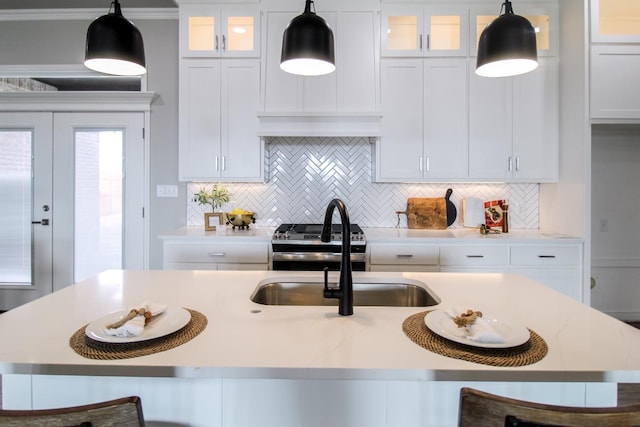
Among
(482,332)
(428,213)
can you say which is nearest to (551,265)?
(428,213)

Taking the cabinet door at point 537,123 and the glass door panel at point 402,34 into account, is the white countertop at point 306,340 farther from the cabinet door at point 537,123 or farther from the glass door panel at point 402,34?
the glass door panel at point 402,34

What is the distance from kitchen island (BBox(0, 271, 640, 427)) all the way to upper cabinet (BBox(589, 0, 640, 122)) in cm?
229

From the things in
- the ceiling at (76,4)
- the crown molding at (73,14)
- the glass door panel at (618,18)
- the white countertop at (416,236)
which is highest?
the ceiling at (76,4)

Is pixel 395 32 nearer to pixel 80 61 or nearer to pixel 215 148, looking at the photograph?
pixel 215 148

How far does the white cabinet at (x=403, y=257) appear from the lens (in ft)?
9.33

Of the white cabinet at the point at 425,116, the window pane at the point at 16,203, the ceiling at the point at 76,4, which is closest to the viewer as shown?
the white cabinet at the point at 425,116

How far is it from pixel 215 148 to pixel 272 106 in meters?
0.62

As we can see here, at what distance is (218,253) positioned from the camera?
2.90m

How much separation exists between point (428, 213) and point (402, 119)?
0.88 metres

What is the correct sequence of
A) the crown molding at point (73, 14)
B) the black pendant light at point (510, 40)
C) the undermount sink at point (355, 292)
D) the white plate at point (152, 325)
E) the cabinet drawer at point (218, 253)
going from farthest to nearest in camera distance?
the crown molding at point (73, 14)
the cabinet drawer at point (218, 253)
the undermount sink at point (355, 292)
the black pendant light at point (510, 40)
the white plate at point (152, 325)

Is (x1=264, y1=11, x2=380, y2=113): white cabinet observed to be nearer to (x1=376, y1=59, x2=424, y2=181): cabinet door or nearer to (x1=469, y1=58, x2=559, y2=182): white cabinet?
(x1=376, y1=59, x2=424, y2=181): cabinet door

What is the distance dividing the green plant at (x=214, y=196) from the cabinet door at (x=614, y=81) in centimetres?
309

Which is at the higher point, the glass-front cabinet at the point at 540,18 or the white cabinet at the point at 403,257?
the glass-front cabinet at the point at 540,18

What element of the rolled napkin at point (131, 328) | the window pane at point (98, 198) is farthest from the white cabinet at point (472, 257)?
the window pane at point (98, 198)
